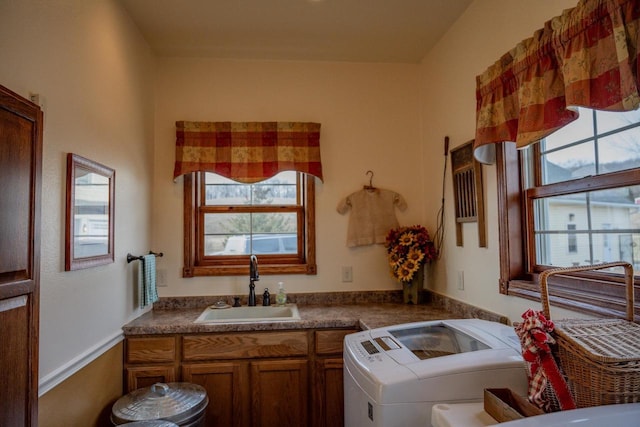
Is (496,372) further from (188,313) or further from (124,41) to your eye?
(124,41)

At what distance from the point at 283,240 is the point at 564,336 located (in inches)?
82.5

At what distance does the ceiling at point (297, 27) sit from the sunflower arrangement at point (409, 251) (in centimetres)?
131

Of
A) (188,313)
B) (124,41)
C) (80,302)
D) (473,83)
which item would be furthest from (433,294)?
(124,41)

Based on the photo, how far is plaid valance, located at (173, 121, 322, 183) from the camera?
8.90 ft

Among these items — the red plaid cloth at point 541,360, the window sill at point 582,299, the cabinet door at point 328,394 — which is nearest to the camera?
the red plaid cloth at point 541,360

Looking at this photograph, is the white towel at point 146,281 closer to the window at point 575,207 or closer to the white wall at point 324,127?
the white wall at point 324,127

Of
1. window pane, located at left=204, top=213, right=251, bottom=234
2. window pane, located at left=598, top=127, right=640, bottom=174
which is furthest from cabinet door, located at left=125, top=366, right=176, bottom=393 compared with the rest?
window pane, located at left=598, top=127, right=640, bottom=174

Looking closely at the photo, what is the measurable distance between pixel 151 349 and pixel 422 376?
161 cm

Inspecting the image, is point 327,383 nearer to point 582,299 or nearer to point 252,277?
point 252,277

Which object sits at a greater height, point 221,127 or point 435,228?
point 221,127

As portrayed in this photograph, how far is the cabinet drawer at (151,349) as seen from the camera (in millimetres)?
2182

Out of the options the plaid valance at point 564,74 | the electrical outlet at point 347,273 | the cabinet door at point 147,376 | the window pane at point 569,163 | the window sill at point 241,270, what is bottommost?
the cabinet door at point 147,376

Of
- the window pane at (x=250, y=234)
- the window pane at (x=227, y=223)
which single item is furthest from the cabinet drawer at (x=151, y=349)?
the window pane at (x=227, y=223)

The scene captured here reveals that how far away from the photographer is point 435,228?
2.75 m
